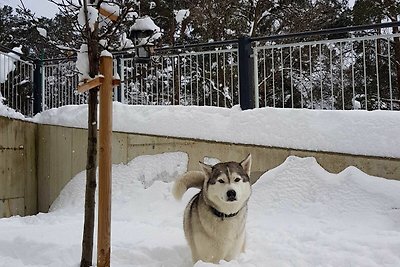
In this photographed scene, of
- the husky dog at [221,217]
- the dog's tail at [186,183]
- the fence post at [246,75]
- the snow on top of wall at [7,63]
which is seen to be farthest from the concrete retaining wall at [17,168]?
the husky dog at [221,217]

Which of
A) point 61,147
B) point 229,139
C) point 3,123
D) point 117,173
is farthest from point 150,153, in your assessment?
point 3,123

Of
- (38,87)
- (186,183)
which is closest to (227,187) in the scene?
(186,183)

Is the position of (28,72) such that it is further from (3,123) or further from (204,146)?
(204,146)

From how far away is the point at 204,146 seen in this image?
625 cm

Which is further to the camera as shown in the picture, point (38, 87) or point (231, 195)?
point (38, 87)

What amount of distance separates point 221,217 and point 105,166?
1015 millimetres

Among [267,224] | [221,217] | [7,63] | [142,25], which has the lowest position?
[267,224]

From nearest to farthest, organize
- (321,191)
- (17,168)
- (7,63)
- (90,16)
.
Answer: (90,16), (321,191), (17,168), (7,63)

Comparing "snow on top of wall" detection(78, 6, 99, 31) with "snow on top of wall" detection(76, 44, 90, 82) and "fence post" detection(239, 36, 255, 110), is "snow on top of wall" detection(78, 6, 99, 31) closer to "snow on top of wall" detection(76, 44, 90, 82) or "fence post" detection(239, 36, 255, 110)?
"snow on top of wall" detection(76, 44, 90, 82)

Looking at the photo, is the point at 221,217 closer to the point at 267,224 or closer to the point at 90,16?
the point at 267,224

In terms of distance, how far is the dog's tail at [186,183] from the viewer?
Answer: 13.3ft

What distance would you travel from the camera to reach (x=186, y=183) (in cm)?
412

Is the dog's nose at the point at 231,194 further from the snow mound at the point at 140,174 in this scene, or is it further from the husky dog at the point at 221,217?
the snow mound at the point at 140,174

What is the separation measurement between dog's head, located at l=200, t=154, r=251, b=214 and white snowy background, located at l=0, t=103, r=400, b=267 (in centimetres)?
46
